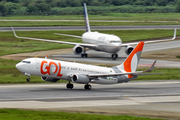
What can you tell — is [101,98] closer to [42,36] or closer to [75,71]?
[75,71]

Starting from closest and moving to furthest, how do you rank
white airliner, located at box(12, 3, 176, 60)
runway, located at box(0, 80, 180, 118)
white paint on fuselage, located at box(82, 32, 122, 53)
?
runway, located at box(0, 80, 180, 118) < white paint on fuselage, located at box(82, 32, 122, 53) < white airliner, located at box(12, 3, 176, 60)

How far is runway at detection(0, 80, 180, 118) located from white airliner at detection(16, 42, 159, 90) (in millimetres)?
1577

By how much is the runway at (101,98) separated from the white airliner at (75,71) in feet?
5.17

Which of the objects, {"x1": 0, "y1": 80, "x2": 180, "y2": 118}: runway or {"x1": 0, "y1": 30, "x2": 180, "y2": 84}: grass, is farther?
{"x1": 0, "y1": 30, "x2": 180, "y2": 84}: grass

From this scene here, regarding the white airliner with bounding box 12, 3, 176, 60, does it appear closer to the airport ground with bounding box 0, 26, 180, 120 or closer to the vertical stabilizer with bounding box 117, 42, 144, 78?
the airport ground with bounding box 0, 26, 180, 120

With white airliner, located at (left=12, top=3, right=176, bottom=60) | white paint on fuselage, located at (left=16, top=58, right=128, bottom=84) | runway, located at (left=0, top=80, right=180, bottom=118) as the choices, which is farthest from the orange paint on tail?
white airliner, located at (left=12, top=3, right=176, bottom=60)

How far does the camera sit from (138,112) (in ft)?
120

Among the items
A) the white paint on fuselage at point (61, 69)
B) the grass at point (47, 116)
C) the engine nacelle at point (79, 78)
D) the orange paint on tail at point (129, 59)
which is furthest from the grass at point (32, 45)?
the grass at point (47, 116)

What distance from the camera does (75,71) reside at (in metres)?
51.2

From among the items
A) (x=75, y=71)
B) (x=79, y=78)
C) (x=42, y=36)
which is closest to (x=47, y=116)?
(x=79, y=78)

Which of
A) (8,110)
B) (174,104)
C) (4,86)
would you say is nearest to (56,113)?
(8,110)

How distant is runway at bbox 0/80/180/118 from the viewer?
125 feet

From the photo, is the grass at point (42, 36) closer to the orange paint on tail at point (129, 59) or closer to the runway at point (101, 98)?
the runway at point (101, 98)

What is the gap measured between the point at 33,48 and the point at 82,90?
5212 centimetres
